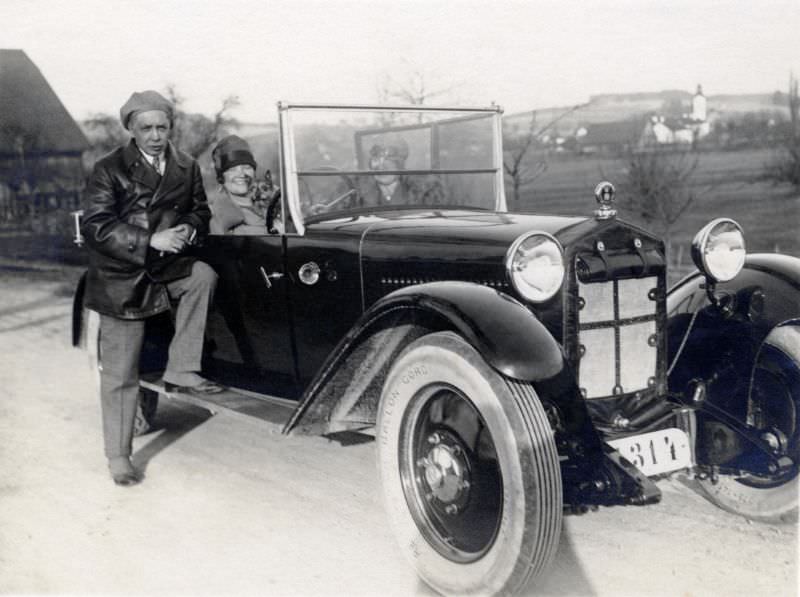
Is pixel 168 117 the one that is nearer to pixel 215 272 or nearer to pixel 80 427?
pixel 215 272

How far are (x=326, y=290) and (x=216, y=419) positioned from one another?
187 cm

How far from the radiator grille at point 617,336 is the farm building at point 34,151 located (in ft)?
9.44

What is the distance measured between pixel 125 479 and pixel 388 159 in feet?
6.88

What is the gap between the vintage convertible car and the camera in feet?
8.11

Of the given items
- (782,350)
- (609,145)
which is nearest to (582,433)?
(782,350)

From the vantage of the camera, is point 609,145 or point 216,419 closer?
point 216,419

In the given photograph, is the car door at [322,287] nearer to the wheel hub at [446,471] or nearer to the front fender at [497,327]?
the front fender at [497,327]

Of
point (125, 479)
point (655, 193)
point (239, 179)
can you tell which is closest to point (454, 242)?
point (239, 179)

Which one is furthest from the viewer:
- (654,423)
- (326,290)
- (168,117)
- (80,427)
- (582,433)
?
(80,427)

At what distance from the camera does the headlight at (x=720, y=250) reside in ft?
10.5

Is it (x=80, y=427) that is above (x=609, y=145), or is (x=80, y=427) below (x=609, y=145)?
below

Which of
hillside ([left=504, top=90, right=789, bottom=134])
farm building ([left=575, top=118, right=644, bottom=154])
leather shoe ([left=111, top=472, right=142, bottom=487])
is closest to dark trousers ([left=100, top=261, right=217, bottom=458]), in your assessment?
leather shoe ([left=111, top=472, right=142, bottom=487])

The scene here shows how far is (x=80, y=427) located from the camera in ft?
15.7

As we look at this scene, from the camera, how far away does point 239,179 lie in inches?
182
